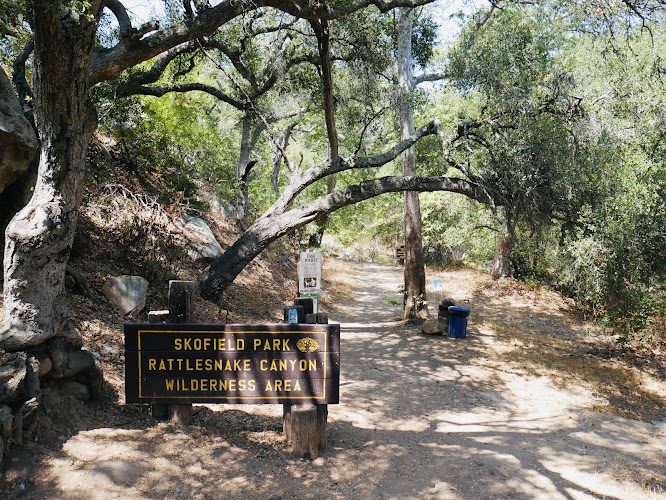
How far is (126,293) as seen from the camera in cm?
737

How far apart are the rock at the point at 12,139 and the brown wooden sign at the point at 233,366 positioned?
9.41ft

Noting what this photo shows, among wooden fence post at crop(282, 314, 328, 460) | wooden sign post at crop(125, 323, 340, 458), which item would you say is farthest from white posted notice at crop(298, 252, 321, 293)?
wooden fence post at crop(282, 314, 328, 460)

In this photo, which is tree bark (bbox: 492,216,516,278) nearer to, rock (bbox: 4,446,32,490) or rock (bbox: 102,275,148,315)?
rock (bbox: 102,275,148,315)

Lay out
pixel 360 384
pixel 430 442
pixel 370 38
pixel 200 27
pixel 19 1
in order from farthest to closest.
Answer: pixel 370 38 < pixel 360 384 < pixel 200 27 < pixel 430 442 < pixel 19 1

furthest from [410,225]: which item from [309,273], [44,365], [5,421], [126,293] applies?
[5,421]

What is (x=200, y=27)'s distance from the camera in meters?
6.06

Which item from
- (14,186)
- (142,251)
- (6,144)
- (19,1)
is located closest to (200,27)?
(19,1)

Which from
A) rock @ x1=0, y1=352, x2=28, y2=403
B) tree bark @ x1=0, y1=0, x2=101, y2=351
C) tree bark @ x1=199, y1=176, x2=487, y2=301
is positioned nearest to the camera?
rock @ x1=0, y1=352, x2=28, y2=403

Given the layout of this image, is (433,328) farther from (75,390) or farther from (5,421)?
(5,421)

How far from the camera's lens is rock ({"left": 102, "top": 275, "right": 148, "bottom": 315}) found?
7.24 meters

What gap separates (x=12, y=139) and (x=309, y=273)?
501cm

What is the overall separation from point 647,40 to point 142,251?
1939 centimetres

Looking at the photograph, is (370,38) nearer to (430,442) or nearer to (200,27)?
(200,27)

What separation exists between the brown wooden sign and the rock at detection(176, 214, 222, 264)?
20.2ft
